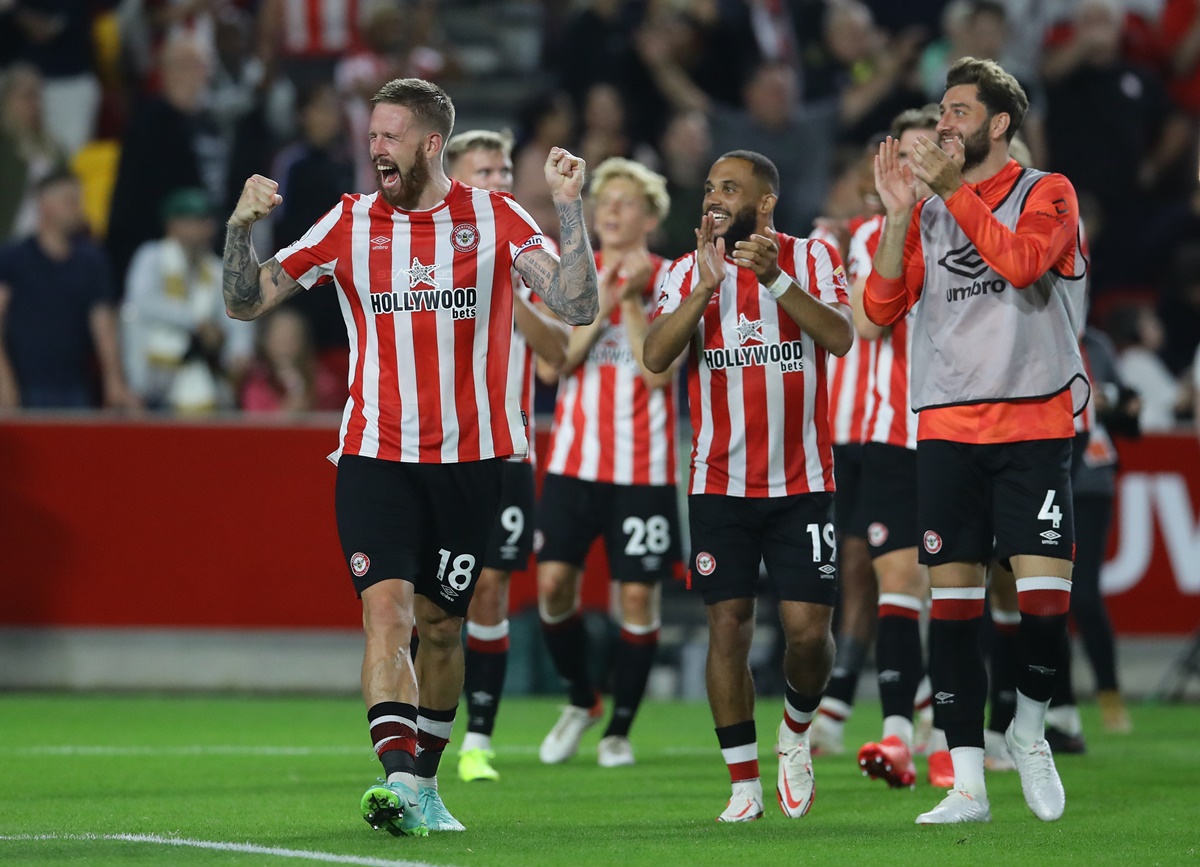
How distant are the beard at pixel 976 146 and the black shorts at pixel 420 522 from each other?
6.69 feet

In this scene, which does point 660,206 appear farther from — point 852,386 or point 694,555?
point 694,555

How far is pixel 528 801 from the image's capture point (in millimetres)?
7457

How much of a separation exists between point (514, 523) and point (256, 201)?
118 inches

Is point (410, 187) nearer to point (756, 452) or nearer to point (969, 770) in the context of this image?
point (756, 452)

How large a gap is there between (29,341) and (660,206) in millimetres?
5889

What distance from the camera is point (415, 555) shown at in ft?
20.3

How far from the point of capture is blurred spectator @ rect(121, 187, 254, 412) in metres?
13.4

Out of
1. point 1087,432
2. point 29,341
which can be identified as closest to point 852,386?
point 1087,432

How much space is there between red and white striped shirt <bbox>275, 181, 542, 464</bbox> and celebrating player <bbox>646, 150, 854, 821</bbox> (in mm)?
772

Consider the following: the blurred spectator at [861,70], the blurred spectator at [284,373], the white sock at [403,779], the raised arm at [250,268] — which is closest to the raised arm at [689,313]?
the raised arm at [250,268]

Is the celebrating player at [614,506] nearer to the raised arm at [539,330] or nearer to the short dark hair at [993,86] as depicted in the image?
the raised arm at [539,330]

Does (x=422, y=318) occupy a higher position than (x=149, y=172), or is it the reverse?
(x=149, y=172)

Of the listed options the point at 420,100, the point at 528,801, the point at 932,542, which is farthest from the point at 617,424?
the point at 420,100

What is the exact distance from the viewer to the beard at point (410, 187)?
631 cm
